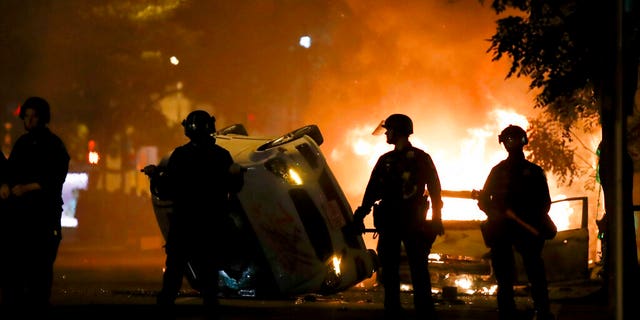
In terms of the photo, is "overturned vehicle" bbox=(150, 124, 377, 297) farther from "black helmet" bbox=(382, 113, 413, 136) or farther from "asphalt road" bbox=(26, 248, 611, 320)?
"black helmet" bbox=(382, 113, 413, 136)

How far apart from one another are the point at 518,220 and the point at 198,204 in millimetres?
2768

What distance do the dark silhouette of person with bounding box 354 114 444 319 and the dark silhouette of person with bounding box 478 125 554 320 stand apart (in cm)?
55

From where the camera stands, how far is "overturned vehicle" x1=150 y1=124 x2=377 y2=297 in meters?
9.89

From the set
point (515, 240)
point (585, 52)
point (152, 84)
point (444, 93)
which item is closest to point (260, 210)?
point (515, 240)

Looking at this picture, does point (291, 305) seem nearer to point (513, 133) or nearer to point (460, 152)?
point (513, 133)

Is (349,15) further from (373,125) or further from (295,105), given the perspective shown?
(295,105)

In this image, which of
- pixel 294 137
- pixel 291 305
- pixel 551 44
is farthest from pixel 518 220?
pixel 551 44

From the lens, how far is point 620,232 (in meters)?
5.85

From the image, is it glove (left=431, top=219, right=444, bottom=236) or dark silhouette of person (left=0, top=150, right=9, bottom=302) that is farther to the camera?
glove (left=431, top=219, right=444, bottom=236)

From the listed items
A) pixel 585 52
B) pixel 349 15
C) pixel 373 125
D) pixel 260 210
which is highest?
pixel 349 15

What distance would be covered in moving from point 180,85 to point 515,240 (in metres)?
33.1

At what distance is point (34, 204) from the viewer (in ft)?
24.7

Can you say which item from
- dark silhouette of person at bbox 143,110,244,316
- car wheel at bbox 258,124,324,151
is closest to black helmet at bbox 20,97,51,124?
dark silhouette of person at bbox 143,110,244,316

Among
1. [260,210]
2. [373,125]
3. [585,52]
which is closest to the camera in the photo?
[260,210]
